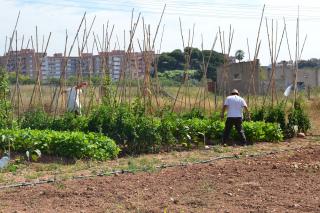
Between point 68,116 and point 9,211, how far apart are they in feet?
18.6

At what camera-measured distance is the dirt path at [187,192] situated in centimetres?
596

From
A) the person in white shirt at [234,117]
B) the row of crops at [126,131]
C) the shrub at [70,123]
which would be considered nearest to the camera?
the row of crops at [126,131]

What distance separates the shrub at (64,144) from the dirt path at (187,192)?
159 cm

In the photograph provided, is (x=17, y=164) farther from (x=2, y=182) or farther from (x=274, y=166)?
(x=274, y=166)

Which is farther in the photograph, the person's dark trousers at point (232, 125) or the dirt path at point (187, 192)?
the person's dark trousers at point (232, 125)

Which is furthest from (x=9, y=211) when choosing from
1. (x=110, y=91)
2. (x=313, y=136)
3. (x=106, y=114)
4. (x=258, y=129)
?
(x=313, y=136)

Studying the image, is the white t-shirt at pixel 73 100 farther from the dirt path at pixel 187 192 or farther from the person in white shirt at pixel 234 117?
the dirt path at pixel 187 192

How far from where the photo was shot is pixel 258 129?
12.2m

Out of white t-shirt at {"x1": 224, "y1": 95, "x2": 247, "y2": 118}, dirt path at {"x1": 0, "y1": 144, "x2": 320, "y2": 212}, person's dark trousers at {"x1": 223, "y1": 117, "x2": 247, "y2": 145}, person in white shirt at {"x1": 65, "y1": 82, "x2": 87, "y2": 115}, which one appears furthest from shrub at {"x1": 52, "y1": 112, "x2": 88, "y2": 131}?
dirt path at {"x1": 0, "y1": 144, "x2": 320, "y2": 212}

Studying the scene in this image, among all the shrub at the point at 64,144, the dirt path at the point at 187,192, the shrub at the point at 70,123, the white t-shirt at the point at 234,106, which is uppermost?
the white t-shirt at the point at 234,106

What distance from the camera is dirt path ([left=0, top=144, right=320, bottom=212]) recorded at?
5957 millimetres

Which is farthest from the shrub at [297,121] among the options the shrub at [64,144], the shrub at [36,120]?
the shrub at [36,120]

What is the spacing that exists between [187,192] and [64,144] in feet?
10.8

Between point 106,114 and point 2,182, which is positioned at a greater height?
point 106,114
